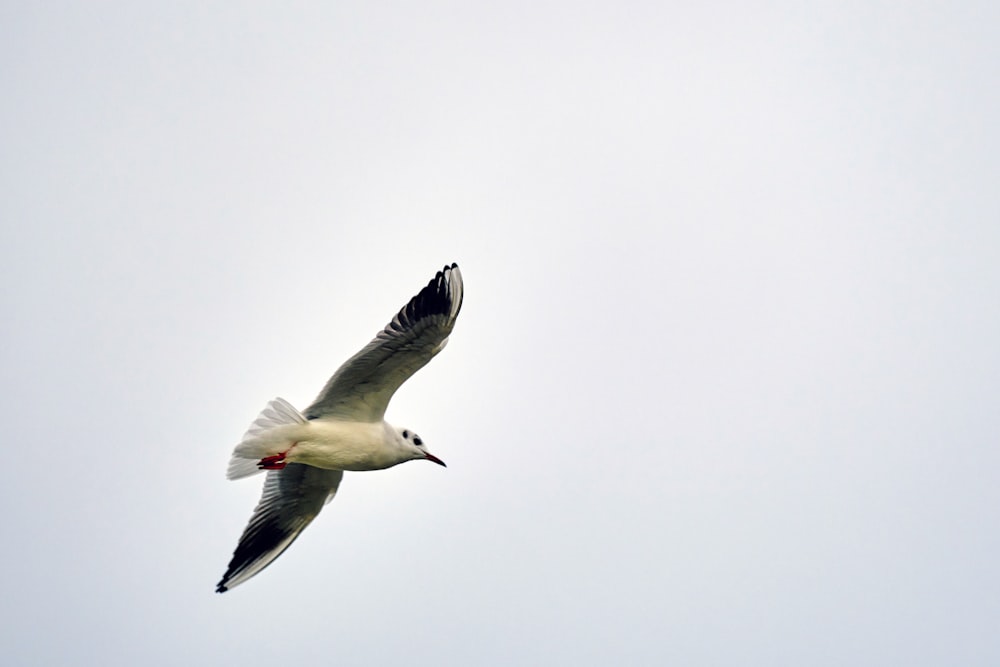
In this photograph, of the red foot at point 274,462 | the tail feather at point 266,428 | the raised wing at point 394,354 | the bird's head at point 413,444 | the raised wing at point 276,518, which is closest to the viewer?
the raised wing at point 394,354

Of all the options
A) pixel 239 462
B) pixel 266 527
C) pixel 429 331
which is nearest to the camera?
pixel 429 331

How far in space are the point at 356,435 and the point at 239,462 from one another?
3.56 feet

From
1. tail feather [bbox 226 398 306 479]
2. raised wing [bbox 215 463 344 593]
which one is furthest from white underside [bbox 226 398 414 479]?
raised wing [bbox 215 463 344 593]

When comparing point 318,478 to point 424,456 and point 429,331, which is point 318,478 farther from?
point 429,331

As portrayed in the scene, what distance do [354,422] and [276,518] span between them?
154 cm

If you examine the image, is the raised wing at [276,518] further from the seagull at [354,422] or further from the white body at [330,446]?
the white body at [330,446]

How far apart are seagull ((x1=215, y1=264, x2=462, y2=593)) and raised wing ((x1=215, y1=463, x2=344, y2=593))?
1 centimetres

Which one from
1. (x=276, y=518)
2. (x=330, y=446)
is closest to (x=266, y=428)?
(x=330, y=446)

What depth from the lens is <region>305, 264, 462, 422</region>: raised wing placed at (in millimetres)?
10523

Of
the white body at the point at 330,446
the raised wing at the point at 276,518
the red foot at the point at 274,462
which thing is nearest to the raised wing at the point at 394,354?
the white body at the point at 330,446

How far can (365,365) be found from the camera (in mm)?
10805

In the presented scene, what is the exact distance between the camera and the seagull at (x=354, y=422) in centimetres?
1056

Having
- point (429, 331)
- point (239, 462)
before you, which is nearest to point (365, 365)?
point (429, 331)

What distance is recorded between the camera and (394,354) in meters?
10.7
